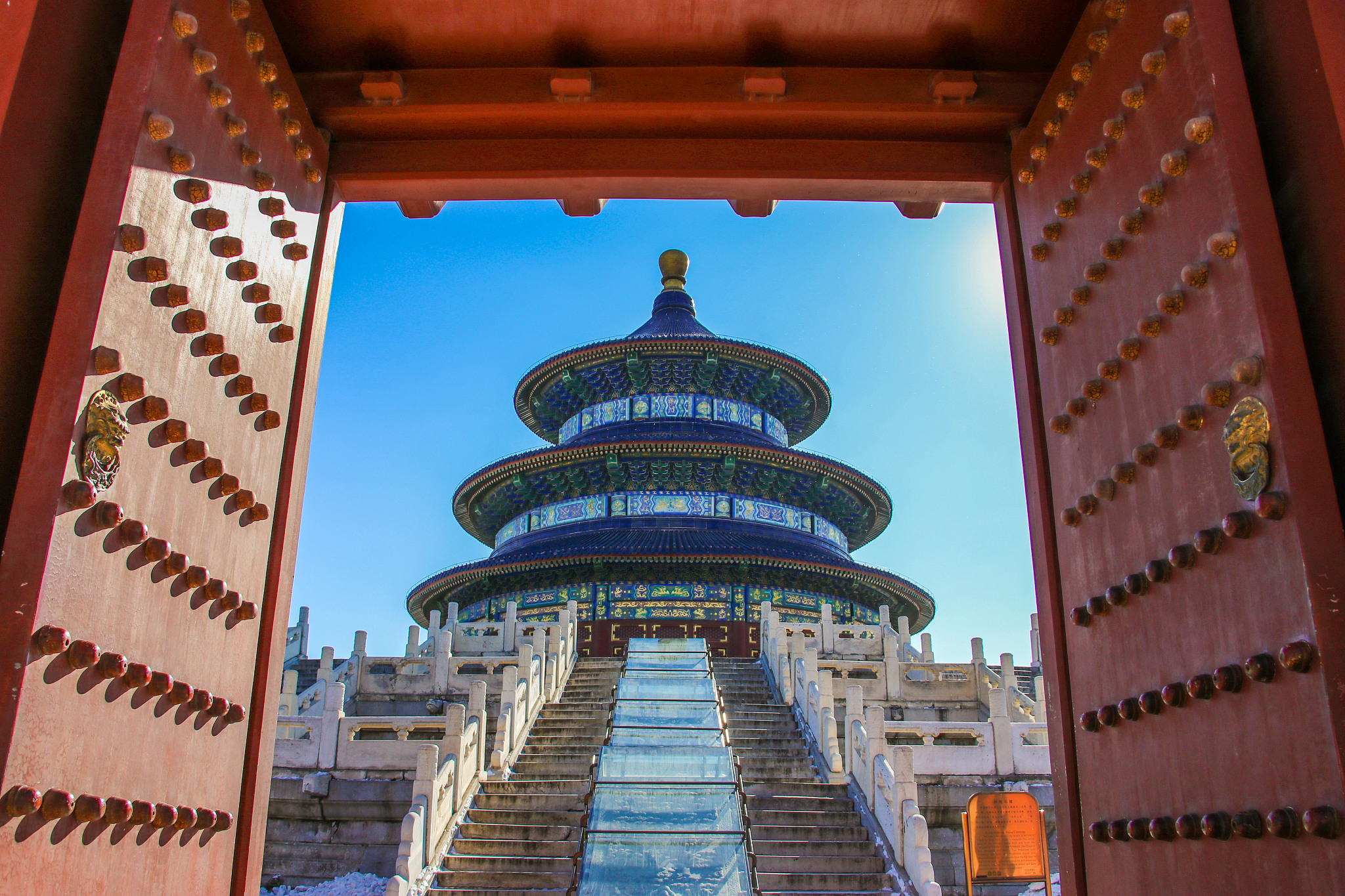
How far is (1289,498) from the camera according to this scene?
2043 mm

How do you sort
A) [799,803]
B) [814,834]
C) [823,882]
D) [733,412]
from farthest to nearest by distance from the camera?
1. [733,412]
2. [799,803]
3. [814,834]
4. [823,882]

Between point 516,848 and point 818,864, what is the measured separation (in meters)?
2.57

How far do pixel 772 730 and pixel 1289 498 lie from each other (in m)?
10.9

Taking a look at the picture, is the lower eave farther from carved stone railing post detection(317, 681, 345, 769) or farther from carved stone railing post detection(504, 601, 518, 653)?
carved stone railing post detection(317, 681, 345, 769)

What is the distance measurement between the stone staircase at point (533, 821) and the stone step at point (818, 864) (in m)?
1.60

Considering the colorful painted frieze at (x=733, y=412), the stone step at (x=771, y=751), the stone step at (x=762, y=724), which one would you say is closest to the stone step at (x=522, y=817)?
the stone step at (x=771, y=751)

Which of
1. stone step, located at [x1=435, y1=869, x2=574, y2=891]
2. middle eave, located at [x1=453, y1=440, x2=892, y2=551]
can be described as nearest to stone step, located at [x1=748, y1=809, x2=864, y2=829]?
stone step, located at [x1=435, y1=869, x2=574, y2=891]

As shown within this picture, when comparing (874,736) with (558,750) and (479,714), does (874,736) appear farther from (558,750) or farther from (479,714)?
(479,714)

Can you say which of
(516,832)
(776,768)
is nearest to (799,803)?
(776,768)

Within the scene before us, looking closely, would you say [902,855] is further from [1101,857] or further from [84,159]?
[84,159]

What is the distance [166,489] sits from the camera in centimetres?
259

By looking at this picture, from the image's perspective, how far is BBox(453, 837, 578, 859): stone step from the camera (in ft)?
29.3

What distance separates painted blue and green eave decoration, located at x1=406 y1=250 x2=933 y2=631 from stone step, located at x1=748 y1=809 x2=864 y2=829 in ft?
36.9

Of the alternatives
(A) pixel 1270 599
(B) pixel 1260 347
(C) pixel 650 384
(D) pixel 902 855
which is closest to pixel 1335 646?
(A) pixel 1270 599
